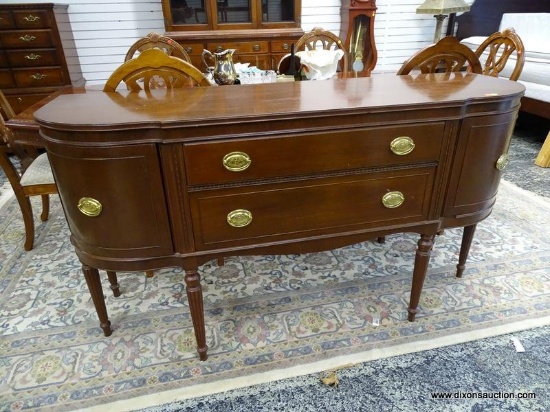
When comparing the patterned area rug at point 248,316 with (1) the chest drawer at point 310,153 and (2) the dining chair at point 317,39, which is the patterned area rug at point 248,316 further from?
(2) the dining chair at point 317,39

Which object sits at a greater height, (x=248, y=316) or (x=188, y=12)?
(x=188, y=12)

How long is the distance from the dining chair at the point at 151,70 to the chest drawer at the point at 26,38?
2.27 m

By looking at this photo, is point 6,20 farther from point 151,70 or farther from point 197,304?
point 197,304

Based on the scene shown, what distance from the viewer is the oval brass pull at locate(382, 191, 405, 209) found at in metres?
1.33

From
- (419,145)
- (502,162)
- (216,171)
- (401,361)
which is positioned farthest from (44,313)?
(502,162)

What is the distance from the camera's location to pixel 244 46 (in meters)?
3.74

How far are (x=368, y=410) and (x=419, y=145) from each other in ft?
3.07

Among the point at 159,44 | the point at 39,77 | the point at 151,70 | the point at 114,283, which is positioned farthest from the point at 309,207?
the point at 39,77

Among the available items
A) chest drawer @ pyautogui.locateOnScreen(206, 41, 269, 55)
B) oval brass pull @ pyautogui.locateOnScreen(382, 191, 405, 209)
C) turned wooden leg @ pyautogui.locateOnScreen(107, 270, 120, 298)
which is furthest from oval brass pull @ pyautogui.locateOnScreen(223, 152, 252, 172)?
chest drawer @ pyautogui.locateOnScreen(206, 41, 269, 55)

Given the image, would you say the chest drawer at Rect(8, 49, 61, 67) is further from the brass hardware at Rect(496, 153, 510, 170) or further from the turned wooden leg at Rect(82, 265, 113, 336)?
the brass hardware at Rect(496, 153, 510, 170)

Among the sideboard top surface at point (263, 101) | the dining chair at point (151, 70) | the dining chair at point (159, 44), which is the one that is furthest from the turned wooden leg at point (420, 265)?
the dining chair at point (159, 44)

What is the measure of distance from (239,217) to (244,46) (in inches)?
118

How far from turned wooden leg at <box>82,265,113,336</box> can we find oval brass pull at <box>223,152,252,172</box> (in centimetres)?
69

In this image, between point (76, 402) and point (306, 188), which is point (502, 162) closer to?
point (306, 188)
